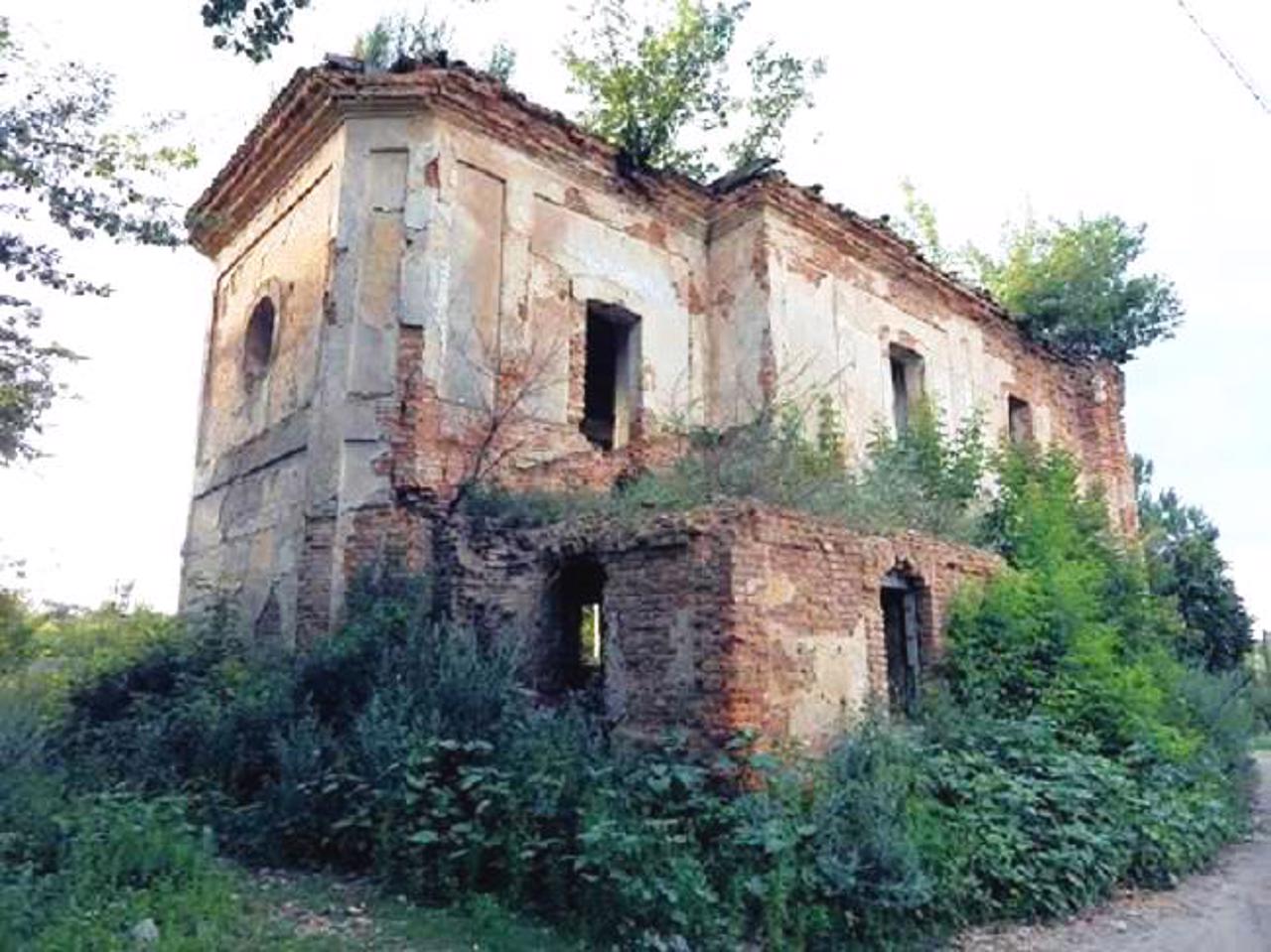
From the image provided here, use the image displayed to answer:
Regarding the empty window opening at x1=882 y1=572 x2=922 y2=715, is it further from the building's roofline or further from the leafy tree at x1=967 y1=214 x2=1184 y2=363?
the leafy tree at x1=967 y1=214 x2=1184 y2=363

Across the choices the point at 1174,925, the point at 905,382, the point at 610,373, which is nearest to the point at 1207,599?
the point at 905,382

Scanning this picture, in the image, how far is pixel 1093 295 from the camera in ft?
64.7

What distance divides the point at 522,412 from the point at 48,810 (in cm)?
576

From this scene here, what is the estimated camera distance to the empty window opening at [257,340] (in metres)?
11.9

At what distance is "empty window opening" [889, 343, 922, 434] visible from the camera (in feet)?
49.4

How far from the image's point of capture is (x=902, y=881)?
18.2 feet

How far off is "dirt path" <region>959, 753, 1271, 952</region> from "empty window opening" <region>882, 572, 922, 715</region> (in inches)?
92.1

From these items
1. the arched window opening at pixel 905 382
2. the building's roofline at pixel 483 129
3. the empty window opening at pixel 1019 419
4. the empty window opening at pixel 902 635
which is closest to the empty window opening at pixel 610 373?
the building's roofline at pixel 483 129

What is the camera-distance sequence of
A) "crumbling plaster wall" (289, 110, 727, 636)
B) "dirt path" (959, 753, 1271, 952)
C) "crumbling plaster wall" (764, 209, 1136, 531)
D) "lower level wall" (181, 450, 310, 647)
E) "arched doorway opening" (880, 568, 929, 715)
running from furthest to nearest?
"crumbling plaster wall" (764, 209, 1136, 531), "lower level wall" (181, 450, 310, 647), "crumbling plaster wall" (289, 110, 727, 636), "arched doorway opening" (880, 568, 929, 715), "dirt path" (959, 753, 1271, 952)

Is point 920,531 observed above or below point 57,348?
below

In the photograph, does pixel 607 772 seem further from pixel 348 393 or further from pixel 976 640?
pixel 348 393

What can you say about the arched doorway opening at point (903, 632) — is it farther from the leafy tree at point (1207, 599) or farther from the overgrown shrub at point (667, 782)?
the leafy tree at point (1207, 599)

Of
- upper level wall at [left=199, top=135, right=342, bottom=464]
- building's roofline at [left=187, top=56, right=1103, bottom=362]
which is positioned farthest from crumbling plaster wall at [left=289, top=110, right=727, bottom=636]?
upper level wall at [left=199, top=135, right=342, bottom=464]

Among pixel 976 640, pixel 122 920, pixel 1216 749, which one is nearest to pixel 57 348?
pixel 122 920
